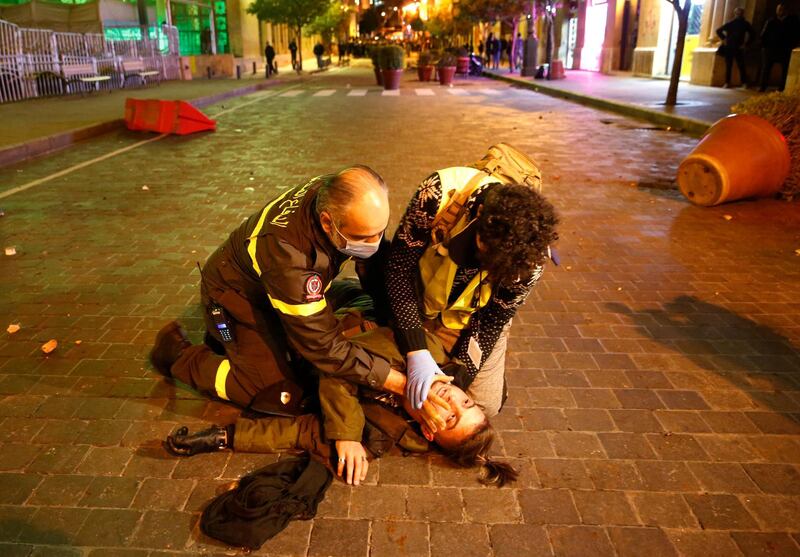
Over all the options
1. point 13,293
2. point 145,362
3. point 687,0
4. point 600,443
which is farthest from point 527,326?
point 687,0

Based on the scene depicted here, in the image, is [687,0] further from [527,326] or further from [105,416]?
[105,416]

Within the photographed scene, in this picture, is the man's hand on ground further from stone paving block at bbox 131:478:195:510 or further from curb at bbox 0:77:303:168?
curb at bbox 0:77:303:168

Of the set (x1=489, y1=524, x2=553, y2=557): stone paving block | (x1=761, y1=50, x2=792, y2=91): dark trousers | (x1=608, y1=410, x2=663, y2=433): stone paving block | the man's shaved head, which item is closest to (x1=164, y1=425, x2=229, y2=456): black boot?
the man's shaved head

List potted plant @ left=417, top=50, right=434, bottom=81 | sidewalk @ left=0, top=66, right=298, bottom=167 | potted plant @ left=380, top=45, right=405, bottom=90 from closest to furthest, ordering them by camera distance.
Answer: sidewalk @ left=0, top=66, right=298, bottom=167, potted plant @ left=380, top=45, right=405, bottom=90, potted plant @ left=417, top=50, right=434, bottom=81

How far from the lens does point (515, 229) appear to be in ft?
7.50

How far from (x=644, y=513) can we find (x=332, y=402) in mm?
1319

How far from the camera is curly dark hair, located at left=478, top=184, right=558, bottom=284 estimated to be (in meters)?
2.29

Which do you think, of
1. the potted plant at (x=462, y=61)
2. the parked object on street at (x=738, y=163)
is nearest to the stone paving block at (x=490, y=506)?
the parked object on street at (x=738, y=163)

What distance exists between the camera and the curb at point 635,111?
11570 millimetres

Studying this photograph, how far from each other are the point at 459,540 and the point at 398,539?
23cm

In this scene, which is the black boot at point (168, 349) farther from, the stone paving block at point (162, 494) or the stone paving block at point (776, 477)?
the stone paving block at point (776, 477)

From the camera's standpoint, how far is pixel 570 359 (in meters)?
3.61

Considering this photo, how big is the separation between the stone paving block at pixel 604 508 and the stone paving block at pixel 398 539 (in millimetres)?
628

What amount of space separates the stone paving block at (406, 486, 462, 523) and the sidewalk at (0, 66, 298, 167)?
29.8 feet
